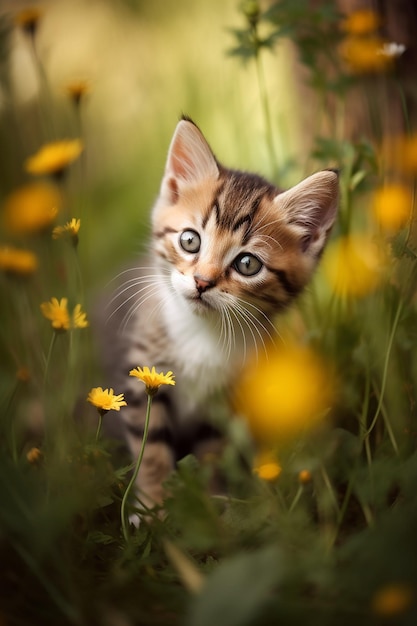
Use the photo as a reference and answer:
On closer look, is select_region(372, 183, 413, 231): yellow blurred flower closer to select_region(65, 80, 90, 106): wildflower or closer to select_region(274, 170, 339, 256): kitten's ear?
select_region(274, 170, 339, 256): kitten's ear

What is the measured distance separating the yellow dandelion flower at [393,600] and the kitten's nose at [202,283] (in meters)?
0.78

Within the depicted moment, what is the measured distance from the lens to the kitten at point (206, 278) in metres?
1.44

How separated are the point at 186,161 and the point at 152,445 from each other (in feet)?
2.48

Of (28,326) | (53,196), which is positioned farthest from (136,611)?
(53,196)

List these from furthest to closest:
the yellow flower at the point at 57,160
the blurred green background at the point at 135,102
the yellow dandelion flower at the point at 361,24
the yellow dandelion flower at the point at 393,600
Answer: the blurred green background at the point at 135,102 → the yellow dandelion flower at the point at 361,24 → the yellow flower at the point at 57,160 → the yellow dandelion flower at the point at 393,600

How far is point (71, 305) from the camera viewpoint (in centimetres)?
139

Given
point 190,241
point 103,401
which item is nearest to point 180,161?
point 190,241

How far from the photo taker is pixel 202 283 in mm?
1378

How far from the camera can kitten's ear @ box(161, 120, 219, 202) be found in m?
→ 1.49

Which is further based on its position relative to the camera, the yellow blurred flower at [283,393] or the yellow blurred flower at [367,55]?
the yellow blurred flower at [367,55]

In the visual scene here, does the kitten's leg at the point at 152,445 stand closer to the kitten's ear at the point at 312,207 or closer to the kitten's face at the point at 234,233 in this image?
the kitten's face at the point at 234,233

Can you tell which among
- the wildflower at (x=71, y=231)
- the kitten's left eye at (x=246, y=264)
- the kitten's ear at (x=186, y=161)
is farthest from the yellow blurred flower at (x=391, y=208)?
the wildflower at (x=71, y=231)

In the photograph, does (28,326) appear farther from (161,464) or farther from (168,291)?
(161,464)

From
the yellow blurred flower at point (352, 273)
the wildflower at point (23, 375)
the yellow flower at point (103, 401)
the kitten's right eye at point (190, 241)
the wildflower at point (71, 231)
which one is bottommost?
the yellow flower at point (103, 401)
